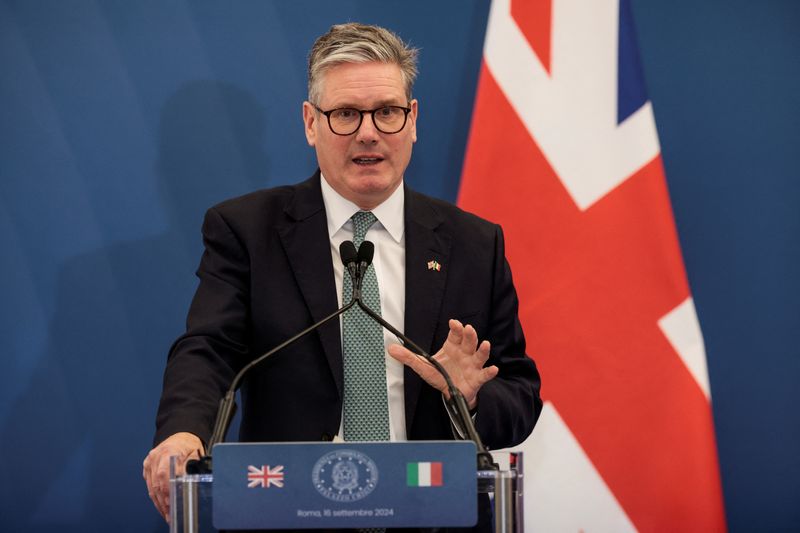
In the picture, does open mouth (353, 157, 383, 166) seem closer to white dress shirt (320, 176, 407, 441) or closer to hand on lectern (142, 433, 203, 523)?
white dress shirt (320, 176, 407, 441)

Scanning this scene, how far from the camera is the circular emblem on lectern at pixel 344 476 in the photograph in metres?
1.32

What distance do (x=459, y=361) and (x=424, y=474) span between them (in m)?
0.52

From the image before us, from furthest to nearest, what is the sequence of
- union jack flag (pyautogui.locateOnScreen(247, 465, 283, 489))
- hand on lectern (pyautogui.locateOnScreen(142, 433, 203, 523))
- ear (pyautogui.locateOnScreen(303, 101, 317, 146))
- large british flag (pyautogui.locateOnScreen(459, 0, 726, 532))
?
large british flag (pyautogui.locateOnScreen(459, 0, 726, 532)) → ear (pyautogui.locateOnScreen(303, 101, 317, 146)) → hand on lectern (pyautogui.locateOnScreen(142, 433, 203, 523)) → union jack flag (pyautogui.locateOnScreen(247, 465, 283, 489))

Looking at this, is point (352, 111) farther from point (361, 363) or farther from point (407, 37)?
point (407, 37)

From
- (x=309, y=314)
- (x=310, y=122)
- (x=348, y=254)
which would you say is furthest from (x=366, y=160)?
(x=348, y=254)

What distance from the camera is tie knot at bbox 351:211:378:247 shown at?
2252 millimetres

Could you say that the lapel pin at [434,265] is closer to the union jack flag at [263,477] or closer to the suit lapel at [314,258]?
the suit lapel at [314,258]

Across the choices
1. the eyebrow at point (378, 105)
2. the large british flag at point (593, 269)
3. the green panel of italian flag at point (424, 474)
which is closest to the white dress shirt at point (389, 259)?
the eyebrow at point (378, 105)

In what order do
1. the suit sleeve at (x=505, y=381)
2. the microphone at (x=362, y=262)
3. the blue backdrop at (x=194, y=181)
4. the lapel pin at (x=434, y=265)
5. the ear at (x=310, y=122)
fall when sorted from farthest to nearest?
the blue backdrop at (x=194, y=181)
the ear at (x=310, y=122)
the lapel pin at (x=434, y=265)
the suit sleeve at (x=505, y=381)
the microphone at (x=362, y=262)

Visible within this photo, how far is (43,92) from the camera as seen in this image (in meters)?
3.03

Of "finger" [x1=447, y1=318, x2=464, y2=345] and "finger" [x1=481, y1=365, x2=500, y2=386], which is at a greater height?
"finger" [x1=447, y1=318, x2=464, y2=345]

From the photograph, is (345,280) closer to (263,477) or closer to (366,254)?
(366,254)

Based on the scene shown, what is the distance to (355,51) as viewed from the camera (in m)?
2.23

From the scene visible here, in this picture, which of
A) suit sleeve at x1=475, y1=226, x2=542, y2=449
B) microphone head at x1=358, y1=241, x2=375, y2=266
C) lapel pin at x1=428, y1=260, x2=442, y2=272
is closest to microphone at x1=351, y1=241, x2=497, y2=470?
microphone head at x1=358, y1=241, x2=375, y2=266
